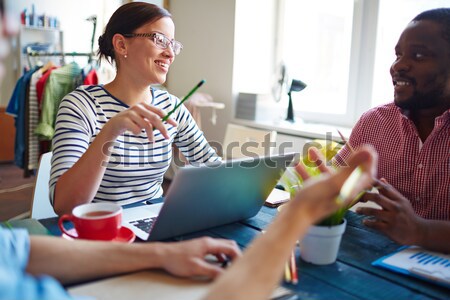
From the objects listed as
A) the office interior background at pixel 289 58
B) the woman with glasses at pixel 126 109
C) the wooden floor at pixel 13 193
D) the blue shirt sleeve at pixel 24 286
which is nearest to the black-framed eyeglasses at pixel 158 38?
the woman with glasses at pixel 126 109

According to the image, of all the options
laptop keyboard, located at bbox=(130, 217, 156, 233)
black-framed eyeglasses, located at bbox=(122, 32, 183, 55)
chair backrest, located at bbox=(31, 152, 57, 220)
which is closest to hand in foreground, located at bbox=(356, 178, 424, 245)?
laptop keyboard, located at bbox=(130, 217, 156, 233)

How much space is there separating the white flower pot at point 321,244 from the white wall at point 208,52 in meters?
2.46

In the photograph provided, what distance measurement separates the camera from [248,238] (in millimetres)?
999

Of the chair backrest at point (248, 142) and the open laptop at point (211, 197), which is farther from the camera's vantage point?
the chair backrest at point (248, 142)

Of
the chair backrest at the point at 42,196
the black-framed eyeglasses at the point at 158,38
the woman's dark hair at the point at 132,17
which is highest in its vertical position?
the woman's dark hair at the point at 132,17

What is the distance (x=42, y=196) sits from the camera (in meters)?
1.40

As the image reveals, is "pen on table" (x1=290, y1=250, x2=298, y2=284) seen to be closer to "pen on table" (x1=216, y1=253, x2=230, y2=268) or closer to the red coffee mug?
"pen on table" (x1=216, y1=253, x2=230, y2=268)

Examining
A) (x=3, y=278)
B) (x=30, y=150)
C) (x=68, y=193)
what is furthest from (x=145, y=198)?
(x=30, y=150)

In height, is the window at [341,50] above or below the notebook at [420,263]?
above

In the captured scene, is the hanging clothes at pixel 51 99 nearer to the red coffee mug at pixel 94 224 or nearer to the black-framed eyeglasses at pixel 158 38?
the black-framed eyeglasses at pixel 158 38

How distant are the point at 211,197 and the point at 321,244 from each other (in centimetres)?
26

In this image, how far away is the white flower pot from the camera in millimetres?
849

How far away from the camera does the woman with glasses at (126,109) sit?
1.25 metres

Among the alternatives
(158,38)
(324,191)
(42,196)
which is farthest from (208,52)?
(324,191)
